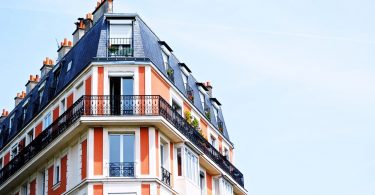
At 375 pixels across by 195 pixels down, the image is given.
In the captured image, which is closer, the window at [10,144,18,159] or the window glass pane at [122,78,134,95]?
the window glass pane at [122,78,134,95]

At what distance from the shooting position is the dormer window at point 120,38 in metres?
34.8

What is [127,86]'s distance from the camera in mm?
34219

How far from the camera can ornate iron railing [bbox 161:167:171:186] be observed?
33.3 meters

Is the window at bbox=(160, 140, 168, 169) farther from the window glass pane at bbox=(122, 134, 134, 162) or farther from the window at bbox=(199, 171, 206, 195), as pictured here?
the window at bbox=(199, 171, 206, 195)

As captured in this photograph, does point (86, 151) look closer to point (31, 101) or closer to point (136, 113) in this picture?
point (136, 113)

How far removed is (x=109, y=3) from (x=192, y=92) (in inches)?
227

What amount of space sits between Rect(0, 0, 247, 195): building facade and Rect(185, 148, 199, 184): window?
43mm

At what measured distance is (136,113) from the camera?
33500 millimetres

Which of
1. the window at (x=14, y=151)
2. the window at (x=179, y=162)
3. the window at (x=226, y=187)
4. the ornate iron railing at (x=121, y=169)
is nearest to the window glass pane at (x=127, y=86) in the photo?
the ornate iron railing at (x=121, y=169)

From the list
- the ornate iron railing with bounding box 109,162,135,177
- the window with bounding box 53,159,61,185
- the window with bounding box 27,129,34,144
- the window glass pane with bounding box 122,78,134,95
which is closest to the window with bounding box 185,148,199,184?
the ornate iron railing with bounding box 109,162,135,177

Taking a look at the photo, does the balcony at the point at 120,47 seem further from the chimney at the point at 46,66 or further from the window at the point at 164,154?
the chimney at the point at 46,66

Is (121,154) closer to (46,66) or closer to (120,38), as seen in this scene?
(120,38)

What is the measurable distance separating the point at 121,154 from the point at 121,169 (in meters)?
0.68

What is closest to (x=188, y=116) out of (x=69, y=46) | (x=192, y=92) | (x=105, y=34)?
(x=192, y=92)
